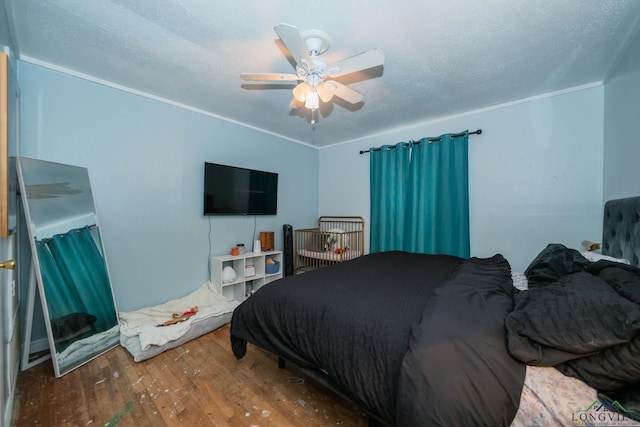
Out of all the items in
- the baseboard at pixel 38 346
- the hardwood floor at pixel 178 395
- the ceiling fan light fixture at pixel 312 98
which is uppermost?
the ceiling fan light fixture at pixel 312 98

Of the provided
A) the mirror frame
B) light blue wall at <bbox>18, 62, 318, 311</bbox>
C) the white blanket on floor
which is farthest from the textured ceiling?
the white blanket on floor

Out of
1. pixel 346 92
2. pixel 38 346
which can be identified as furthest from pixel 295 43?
pixel 38 346

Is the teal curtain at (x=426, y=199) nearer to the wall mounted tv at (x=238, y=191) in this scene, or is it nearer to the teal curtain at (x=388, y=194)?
the teal curtain at (x=388, y=194)

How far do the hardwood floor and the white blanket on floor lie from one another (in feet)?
0.52

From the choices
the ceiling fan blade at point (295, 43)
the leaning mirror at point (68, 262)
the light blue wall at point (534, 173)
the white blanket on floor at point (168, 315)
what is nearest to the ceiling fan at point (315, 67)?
the ceiling fan blade at point (295, 43)

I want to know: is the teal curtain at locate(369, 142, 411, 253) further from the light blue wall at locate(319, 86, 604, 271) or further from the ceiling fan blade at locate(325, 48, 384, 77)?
the ceiling fan blade at locate(325, 48, 384, 77)

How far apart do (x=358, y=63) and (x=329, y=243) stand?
246 cm

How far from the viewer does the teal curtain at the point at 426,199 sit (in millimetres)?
2811

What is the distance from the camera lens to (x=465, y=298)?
1214mm

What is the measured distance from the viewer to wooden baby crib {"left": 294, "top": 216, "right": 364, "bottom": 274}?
137 inches

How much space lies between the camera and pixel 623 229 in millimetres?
1649

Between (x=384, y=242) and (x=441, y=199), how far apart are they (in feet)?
2.96

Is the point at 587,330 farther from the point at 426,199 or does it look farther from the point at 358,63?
the point at 426,199

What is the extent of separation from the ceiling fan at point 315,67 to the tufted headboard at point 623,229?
180cm
